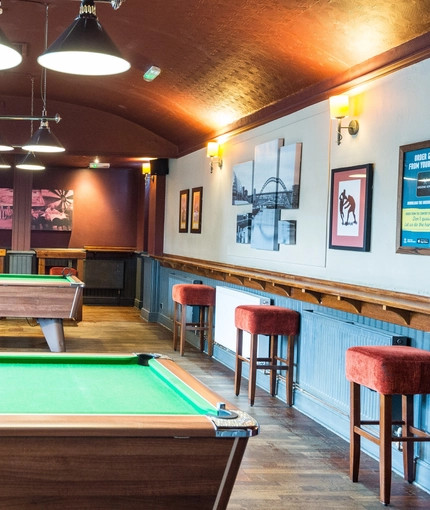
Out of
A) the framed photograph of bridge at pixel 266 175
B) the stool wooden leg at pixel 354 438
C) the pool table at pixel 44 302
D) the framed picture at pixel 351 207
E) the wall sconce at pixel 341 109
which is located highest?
the wall sconce at pixel 341 109

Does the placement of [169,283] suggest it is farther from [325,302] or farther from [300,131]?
[325,302]

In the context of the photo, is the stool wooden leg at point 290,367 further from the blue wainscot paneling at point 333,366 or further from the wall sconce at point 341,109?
the wall sconce at point 341,109

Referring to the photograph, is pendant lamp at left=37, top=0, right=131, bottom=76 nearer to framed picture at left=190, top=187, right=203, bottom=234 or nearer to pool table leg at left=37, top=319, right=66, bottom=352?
pool table leg at left=37, top=319, right=66, bottom=352

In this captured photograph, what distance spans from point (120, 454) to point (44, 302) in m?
5.44

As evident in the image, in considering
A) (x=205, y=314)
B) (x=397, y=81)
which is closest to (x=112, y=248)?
(x=205, y=314)

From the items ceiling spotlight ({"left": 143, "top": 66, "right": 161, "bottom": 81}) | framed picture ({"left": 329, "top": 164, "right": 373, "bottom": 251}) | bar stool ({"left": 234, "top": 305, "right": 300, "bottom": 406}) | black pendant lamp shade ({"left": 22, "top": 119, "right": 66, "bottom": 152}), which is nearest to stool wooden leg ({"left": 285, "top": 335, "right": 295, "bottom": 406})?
bar stool ({"left": 234, "top": 305, "right": 300, "bottom": 406})

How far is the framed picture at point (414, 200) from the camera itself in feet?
13.8

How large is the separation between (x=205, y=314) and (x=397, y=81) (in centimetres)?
475

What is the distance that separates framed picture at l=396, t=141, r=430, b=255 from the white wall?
7 cm

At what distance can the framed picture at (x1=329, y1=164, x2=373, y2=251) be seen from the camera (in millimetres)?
4902

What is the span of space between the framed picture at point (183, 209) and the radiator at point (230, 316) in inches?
95.5

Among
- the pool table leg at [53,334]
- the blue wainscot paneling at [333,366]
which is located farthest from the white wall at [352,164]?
the pool table leg at [53,334]

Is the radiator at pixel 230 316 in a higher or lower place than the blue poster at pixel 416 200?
lower

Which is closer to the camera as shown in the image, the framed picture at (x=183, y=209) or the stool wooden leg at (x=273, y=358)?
the stool wooden leg at (x=273, y=358)
